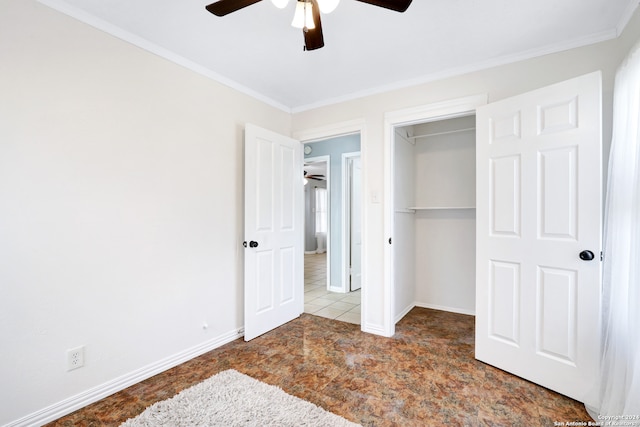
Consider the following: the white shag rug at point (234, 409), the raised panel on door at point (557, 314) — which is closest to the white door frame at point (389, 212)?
the raised panel on door at point (557, 314)

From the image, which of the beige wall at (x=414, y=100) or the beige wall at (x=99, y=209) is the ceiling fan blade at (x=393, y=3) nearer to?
the beige wall at (x=414, y=100)

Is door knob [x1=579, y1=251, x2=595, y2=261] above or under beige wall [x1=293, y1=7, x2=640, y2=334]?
under

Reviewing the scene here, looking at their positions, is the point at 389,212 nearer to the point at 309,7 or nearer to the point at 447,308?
the point at 447,308

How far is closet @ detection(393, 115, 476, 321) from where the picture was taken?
3545 millimetres

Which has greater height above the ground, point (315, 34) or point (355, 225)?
point (315, 34)

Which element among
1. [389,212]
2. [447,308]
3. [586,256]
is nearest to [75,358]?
[389,212]

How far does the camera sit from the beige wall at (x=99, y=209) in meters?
1.67

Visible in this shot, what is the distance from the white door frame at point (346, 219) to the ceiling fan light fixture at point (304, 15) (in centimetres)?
308

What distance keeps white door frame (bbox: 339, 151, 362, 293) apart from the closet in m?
1.09

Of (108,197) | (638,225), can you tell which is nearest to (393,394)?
(638,225)

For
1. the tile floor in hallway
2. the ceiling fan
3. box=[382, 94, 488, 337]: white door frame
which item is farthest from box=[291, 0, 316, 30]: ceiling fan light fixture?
the tile floor in hallway

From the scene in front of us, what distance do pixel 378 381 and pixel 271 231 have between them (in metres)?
1.68

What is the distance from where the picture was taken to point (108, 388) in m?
2.00

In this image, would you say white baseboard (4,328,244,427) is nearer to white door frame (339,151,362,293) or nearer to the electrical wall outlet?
the electrical wall outlet
